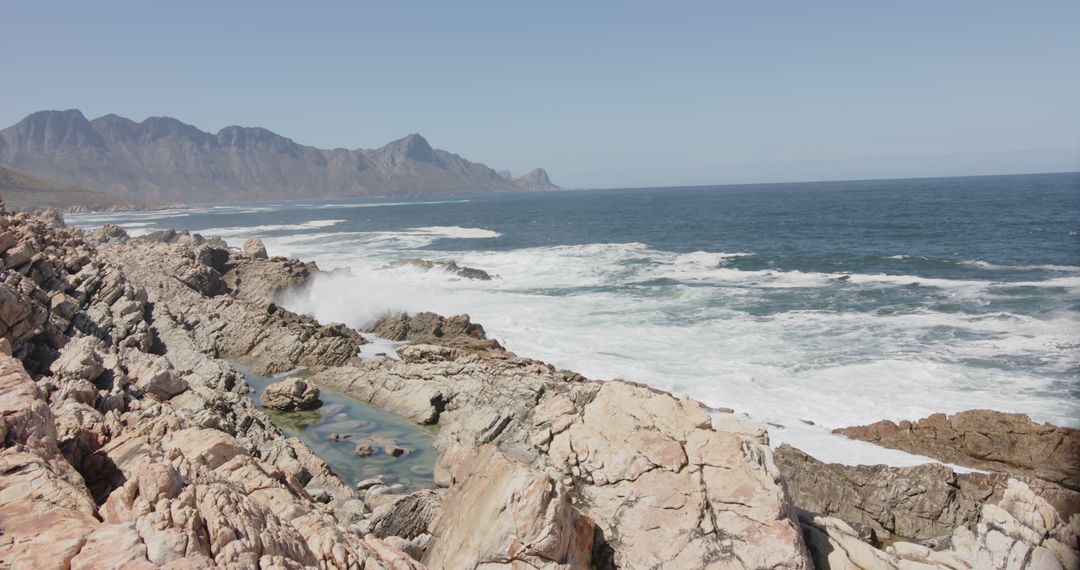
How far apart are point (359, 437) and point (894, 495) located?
12.4m

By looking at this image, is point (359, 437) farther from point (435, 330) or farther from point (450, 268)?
point (450, 268)

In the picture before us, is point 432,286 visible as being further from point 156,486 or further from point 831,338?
point 156,486

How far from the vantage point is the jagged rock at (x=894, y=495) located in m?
11.6

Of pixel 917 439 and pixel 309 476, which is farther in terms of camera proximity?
pixel 917 439

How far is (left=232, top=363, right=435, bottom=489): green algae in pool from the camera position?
14.6 meters

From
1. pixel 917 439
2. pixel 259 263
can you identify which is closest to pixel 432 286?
pixel 259 263

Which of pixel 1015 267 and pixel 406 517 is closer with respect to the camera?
pixel 406 517

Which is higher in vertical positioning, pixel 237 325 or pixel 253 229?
pixel 253 229

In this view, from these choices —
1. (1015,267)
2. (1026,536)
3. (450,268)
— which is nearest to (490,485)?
(1026,536)

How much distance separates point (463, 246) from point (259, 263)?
98.0 feet

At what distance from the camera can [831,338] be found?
79.7ft

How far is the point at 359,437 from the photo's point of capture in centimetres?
1664

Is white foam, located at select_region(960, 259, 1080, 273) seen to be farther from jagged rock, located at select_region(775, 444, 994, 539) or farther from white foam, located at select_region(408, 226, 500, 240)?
white foam, located at select_region(408, 226, 500, 240)

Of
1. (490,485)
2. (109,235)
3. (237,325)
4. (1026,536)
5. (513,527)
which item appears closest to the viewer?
(513,527)
